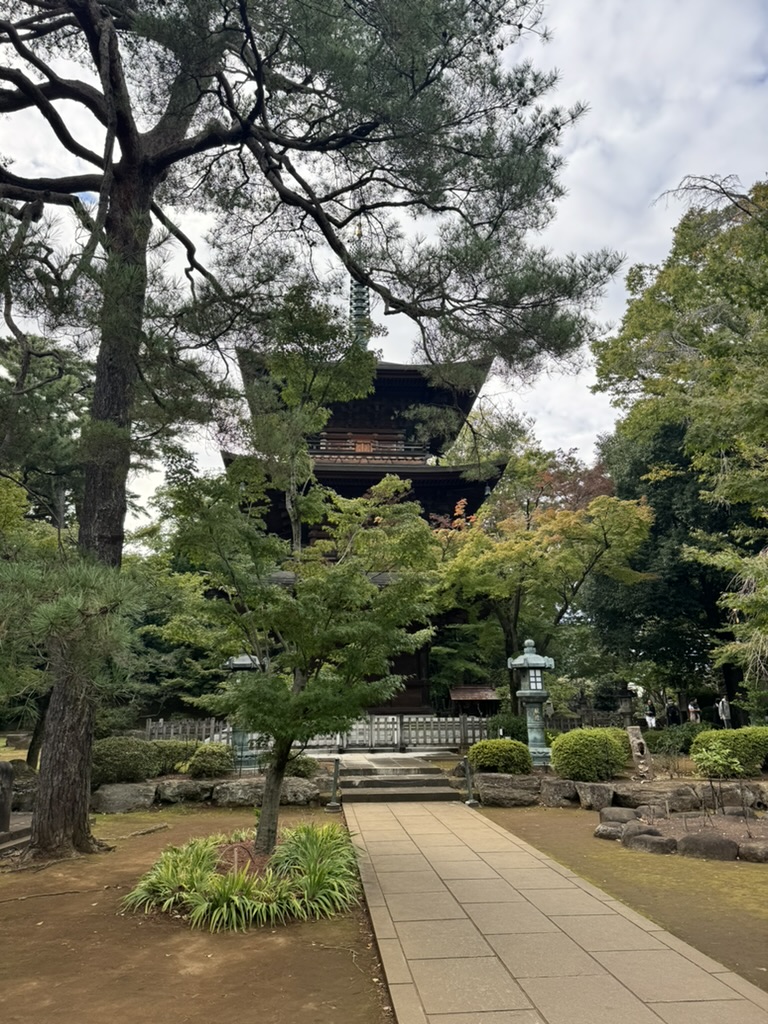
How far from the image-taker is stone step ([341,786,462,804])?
31.6 feet

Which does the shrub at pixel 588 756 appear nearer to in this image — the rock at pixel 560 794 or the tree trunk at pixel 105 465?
the rock at pixel 560 794

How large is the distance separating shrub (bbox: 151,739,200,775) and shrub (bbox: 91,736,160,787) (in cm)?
41

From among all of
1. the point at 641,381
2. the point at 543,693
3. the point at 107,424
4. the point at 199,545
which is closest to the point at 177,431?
the point at 107,424

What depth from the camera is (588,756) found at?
32.4ft

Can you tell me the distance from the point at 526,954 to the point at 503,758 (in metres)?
6.76

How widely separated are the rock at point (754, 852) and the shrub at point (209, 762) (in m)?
7.38

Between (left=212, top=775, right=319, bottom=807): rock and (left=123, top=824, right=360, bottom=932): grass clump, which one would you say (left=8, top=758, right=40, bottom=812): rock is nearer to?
(left=212, top=775, right=319, bottom=807): rock

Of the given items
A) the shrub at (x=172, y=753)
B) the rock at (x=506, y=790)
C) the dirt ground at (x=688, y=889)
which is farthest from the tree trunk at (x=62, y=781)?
the rock at (x=506, y=790)

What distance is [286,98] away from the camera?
7.11 meters

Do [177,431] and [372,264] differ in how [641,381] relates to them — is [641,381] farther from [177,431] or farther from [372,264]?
[177,431]

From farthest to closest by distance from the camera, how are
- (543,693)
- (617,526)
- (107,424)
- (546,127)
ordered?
(617,526)
(543,693)
(546,127)
(107,424)

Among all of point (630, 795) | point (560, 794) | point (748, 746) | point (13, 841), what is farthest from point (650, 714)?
point (13, 841)

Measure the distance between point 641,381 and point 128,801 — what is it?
47.7 feet

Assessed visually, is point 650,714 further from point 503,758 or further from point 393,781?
point 393,781
